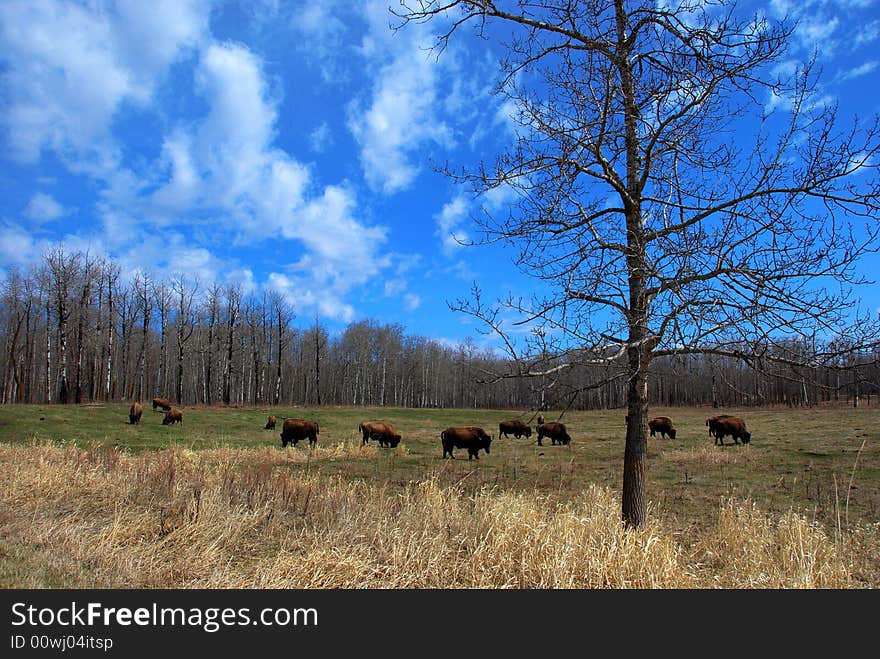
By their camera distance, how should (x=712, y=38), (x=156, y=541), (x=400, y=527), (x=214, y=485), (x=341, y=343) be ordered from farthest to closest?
(x=341, y=343)
(x=214, y=485)
(x=400, y=527)
(x=156, y=541)
(x=712, y=38)

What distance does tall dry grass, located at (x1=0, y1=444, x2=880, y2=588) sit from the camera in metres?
5.17

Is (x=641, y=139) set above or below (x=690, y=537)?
above

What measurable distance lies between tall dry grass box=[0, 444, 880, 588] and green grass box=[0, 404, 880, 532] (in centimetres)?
154

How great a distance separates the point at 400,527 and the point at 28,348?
6306 centimetres

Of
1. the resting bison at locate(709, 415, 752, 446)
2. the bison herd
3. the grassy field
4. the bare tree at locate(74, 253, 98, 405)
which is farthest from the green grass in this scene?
the bare tree at locate(74, 253, 98, 405)

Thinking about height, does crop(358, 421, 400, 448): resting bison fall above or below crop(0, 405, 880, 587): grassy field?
below

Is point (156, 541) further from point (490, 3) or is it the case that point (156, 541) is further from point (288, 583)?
point (490, 3)

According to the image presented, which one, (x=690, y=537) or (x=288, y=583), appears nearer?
(x=288, y=583)

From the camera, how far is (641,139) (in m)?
6.25

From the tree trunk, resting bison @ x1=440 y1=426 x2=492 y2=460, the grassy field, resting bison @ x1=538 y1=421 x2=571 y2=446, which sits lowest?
resting bison @ x1=538 y1=421 x2=571 y2=446

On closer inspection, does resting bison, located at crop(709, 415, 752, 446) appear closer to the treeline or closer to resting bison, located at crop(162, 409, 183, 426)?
the treeline

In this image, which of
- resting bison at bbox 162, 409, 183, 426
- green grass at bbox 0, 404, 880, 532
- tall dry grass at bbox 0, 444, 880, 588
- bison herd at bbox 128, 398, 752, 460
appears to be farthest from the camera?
resting bison at bbox 162, 409, 183, 426

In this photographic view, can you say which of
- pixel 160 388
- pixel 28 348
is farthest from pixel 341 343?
pixel 28 348

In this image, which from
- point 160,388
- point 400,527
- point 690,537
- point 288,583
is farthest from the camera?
point 160,388
